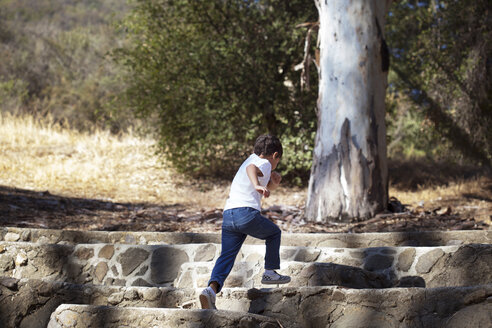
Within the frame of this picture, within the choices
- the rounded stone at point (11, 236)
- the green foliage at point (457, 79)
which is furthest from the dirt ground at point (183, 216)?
the green foliage at point (457, 79)

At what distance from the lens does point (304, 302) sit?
159 inches

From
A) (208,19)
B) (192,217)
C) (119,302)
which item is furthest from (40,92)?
(119,302)

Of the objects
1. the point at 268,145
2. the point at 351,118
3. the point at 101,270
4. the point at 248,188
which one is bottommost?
the point at 101,270

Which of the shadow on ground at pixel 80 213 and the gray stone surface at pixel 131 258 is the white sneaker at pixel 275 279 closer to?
the gray stone surface at pixel 131 258

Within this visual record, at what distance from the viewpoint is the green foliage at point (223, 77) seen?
12648 mm

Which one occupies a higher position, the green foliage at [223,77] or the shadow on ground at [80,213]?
the green foliage at [223,77]

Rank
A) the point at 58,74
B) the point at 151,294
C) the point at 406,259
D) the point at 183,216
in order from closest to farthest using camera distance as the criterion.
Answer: the point at 151,294, the point at 406,259, the point at 183,216, the point at 58,74

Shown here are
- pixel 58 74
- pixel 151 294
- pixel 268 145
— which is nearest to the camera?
pixel 151 294

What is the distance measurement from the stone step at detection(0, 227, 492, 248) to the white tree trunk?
1951 millimetres

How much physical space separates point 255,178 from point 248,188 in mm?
149

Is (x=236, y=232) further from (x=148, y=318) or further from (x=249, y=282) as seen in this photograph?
(x=148, y=318)

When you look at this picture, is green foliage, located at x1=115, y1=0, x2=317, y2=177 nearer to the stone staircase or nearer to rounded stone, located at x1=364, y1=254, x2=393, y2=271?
the stone staircase

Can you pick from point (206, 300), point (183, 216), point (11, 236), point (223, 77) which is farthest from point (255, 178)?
point (223, 77)

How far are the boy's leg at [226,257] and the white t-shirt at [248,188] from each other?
0.24 meters
